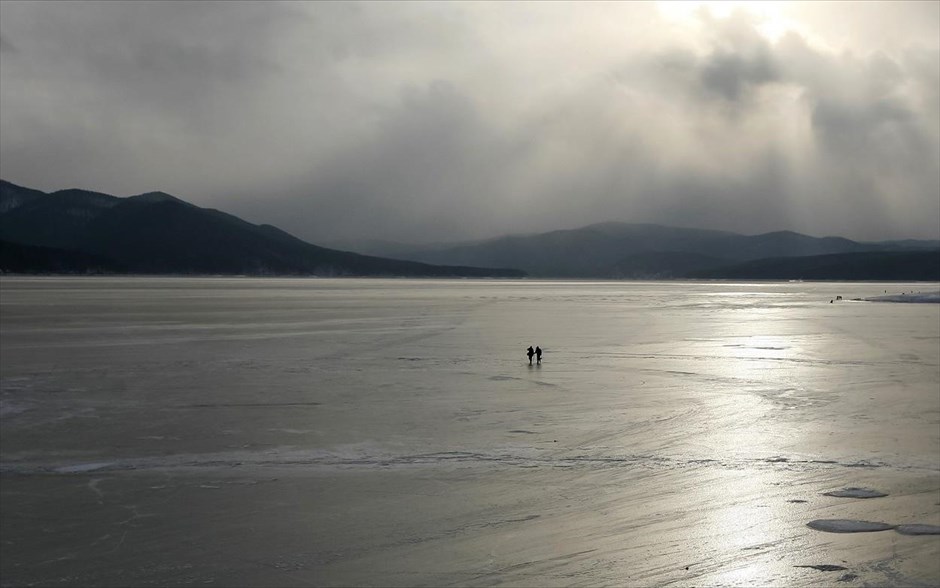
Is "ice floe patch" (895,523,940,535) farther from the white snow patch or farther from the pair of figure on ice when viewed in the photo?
the pair of figure on ice

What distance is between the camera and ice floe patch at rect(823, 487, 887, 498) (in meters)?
8.64

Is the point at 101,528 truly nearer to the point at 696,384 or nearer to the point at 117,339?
the point at 696,384

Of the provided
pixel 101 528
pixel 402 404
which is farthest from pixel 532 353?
pixel 101 528

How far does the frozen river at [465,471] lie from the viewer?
6.79 meters

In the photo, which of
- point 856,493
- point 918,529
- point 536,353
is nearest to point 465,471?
point 856,493

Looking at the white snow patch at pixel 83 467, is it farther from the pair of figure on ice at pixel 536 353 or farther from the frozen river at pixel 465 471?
the pair of figure on ice at pixel 536 353

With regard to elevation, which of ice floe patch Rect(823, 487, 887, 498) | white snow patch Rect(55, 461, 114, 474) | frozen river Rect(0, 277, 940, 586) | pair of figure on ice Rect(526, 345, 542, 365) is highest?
pair of figure on ice Rect(526, 345, 542, 365)

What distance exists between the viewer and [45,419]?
42.6 feet

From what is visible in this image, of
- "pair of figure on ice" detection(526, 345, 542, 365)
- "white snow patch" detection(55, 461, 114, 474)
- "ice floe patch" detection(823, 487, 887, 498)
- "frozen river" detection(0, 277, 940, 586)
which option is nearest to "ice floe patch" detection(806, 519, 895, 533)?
"frozen river" detection(0, 277, 940, 586)

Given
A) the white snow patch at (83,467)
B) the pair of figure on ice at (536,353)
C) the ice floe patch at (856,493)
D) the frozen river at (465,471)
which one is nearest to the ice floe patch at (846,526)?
the frozen river at (465,471)

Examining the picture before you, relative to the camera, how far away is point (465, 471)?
980cm

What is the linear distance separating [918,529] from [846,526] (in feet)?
2.14

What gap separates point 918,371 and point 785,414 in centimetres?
831

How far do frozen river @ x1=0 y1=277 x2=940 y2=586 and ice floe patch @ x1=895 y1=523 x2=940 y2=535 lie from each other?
3 cm
